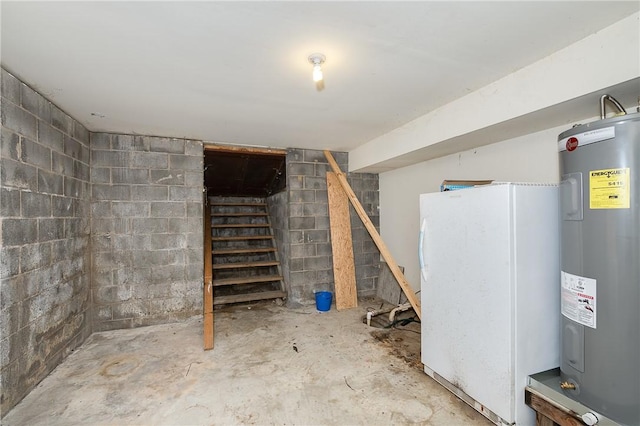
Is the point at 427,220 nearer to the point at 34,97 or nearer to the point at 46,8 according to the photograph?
the point at 46,8

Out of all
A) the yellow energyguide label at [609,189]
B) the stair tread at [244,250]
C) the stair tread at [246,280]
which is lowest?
the stair tread at [246,280]

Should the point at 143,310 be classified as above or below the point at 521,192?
below

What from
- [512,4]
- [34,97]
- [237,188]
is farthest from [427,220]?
[237,188]

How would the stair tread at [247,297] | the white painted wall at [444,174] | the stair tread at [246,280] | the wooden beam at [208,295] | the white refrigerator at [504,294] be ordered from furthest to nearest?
the stair tread at [246,280] → the stair tread at [247,297] → the wooden beam at [208,295] → the white painted wall at [444,174] → the white refrigerator at [504,294]

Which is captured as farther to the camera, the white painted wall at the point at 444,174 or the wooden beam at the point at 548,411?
the white painted wall at the point at 444,174

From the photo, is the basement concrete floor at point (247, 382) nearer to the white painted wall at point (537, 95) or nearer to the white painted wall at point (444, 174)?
the white painted wall at point (444, 174)

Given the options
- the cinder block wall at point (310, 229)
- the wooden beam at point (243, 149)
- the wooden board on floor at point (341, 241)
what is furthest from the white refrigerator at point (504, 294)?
the wooden beam at point (243, 149)

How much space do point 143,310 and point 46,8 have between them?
2953mm

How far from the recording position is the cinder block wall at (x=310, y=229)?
3.94 metres

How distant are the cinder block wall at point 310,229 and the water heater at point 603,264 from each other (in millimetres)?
2817

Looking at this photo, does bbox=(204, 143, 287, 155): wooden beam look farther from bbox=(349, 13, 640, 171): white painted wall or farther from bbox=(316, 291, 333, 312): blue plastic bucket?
bbox=(316, 291, 333, 312): blue plastic bucket

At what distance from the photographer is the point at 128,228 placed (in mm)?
3279

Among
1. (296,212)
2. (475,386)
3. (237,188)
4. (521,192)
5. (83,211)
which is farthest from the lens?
(237,188)

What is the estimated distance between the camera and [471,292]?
184 centimetres
